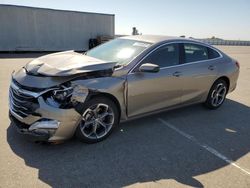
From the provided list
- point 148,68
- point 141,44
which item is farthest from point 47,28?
point 148,68

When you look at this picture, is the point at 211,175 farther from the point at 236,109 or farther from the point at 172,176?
the point at 236,109

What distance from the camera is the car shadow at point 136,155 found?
323 centimetres

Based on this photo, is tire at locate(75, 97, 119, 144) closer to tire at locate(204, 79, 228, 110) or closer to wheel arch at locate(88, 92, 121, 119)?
wheel arch at locate(88, 92, 121, 119)

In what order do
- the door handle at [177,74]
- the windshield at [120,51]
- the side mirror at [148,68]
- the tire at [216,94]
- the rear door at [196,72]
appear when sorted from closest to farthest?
the side mirror at [148,68] → the windshield at [120,51] → the door handle at [177,74] → the rear door at [196,72] → the tire at [216,94]

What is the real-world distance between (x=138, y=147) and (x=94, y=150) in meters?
0.70

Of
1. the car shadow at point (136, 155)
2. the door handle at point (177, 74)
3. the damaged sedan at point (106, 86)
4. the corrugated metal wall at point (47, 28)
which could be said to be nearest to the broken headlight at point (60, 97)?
the damaged sedan at point (106, 86)

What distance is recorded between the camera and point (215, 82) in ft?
19.3

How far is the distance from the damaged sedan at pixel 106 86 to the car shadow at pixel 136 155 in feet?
0.91

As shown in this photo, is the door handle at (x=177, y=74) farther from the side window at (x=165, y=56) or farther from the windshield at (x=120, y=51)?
the windshield at (x=120, y=51)

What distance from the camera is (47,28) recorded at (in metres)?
18.8

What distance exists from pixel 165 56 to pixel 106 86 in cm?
152

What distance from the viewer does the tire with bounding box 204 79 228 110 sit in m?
5.91

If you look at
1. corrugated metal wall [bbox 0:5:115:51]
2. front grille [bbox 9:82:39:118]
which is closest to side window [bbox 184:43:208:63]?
front grille [bbox 9:82:39:118]

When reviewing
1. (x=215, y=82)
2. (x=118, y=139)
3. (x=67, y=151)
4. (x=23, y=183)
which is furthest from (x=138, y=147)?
(x=215, y=82)
